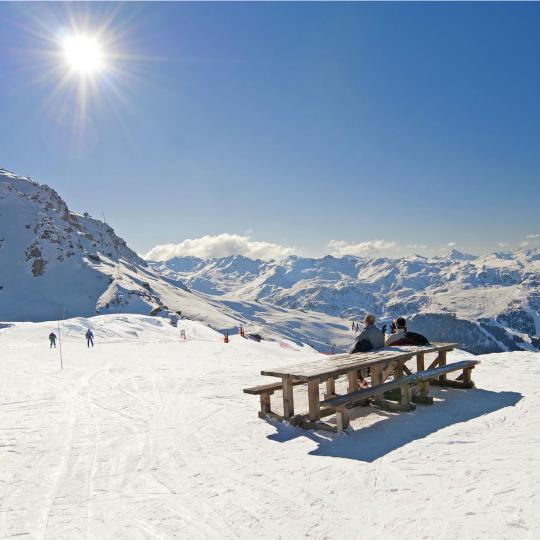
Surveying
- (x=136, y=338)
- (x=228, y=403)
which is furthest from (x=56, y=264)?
(x=228, y=403)

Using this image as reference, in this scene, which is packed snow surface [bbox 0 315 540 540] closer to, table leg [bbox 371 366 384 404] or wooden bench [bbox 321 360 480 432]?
wooden bench [bbox 321 360 480 432]

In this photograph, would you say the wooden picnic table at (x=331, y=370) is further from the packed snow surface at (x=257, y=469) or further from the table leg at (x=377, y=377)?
the packed snow surface at (x=257, y=469)

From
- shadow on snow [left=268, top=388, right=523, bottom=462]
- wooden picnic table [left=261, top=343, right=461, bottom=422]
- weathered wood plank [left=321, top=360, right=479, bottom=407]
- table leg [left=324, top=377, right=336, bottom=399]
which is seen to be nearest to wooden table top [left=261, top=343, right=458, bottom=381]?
wooden picnic table [left=261, top=343, right=461, bottom=422]

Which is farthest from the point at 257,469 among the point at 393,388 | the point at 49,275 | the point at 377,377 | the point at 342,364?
the point at 49,275

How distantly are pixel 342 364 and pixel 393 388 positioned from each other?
4.33 feet

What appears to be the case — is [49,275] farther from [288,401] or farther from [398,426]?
[398,426]

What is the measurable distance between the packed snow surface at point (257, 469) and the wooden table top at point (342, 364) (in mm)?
1187

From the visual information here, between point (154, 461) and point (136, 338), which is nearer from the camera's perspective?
point (154, 461)

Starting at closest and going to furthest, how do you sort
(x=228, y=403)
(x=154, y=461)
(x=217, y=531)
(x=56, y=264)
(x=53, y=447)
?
1. (x=217, y=531)
2. (x=154, y=461)
3. (x=53, y=447)
4. (x=228, y=403)
5. (x=56, y=264)

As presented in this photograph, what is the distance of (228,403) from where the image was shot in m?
11.2

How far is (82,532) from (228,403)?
6204 millimetres

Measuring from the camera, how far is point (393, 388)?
9461mm

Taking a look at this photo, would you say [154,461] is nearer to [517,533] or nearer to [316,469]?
[316,469]

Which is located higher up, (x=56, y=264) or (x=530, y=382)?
(x=56, y=264)
